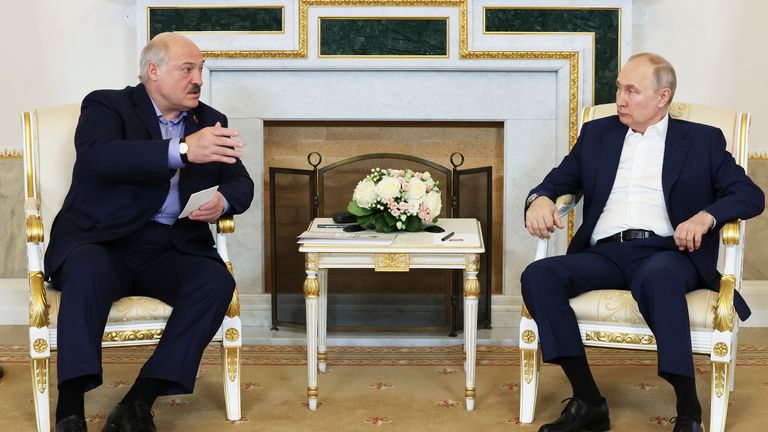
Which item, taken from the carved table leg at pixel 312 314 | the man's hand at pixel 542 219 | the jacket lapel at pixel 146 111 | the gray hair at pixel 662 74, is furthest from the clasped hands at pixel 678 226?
the jacket lapel at pixel 146 111

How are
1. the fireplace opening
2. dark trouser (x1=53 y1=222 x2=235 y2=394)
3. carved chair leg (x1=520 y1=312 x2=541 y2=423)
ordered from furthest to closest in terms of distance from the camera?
the fireplace opening
carved chair leg (x1=520 y1=312 x2=541 y2=423)
dark trouser (x1=53 y1=222 x2=235 y2=394)

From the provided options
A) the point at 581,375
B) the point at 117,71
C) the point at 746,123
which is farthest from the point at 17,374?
the point at 746,123

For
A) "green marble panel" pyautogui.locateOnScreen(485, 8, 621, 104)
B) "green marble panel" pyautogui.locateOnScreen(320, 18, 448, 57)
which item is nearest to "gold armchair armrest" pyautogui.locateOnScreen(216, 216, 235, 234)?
"green marble panel" pyautogui.locateOnScreen(320, 18, 448, 57)

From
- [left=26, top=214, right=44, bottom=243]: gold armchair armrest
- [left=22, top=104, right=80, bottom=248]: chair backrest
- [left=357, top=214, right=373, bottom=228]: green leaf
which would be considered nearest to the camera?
[left=26, top=214, right=44, bottom=243]: gold armchair armrest

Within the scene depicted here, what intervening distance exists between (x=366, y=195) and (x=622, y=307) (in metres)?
1.03

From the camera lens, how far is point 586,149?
12.1 feet

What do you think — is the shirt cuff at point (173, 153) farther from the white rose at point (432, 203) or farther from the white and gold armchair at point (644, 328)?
the white and gold armchair at point (644, 328)

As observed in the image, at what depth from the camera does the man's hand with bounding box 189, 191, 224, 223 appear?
341 cm

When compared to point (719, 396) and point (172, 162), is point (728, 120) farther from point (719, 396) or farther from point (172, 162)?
point (172, 162)

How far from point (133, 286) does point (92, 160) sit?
44 cm

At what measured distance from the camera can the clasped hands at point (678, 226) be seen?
3.22 meters

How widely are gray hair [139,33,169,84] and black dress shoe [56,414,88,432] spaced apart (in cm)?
121

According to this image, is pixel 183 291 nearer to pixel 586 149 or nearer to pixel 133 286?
pixel 133 286

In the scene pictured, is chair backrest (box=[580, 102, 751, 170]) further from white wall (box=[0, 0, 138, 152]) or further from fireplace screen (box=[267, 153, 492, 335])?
white wall (box=[0, 0, 138, 152])
